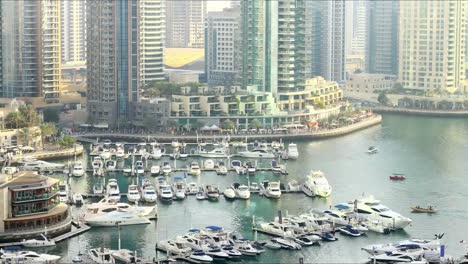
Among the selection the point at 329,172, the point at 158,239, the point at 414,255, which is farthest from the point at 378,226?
the point at 329,172

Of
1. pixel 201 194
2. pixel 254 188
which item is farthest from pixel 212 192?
pixel 254 188

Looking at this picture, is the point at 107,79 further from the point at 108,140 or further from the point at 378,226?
the point at 378,226

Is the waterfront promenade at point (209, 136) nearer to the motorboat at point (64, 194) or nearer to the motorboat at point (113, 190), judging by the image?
the motorboat at point (113, 190)

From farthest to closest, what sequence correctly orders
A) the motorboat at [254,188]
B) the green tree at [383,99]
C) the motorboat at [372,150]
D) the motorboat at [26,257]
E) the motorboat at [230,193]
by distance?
the green tree at [383,99] < the motorboat at [372,150] < the motorboat at [254,188] < the motorboat at [230,193] < the motorboat at [26,257]

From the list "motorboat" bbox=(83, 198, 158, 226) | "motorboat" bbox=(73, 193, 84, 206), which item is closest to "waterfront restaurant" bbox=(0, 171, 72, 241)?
"motorboat" bbox=(83, 198, 158, 226)

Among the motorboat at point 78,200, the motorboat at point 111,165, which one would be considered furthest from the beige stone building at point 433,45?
the motorboat at point 78,200

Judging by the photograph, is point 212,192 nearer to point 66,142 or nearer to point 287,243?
point 287,243

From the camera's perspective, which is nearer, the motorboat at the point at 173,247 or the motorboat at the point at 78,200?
the motorboat at the point at 173,247
